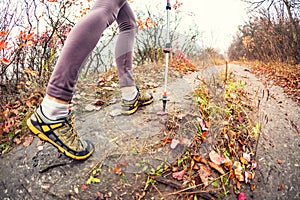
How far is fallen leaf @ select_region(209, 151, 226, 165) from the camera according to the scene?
1.40m

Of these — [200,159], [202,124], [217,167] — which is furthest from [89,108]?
[217,167]

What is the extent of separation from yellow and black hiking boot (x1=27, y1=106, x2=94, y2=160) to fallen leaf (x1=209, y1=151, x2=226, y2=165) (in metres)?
0.83

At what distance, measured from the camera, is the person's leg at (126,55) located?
1.57 m

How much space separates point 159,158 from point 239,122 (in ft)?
3.01

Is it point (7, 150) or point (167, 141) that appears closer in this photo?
Answer: point (167, 141)

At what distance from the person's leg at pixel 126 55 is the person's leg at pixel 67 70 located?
0.38 meters

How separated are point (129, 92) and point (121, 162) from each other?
2.12 ft

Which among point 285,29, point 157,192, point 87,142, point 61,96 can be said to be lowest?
point 157,192

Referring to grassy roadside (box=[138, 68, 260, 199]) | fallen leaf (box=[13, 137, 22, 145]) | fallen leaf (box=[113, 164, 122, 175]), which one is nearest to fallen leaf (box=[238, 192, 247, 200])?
grassy roadside (box=[138, 68, 260, 199])

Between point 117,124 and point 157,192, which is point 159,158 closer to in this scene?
point 157,192

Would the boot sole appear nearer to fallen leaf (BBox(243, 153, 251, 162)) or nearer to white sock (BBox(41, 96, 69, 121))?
white sock (BBox(41, 96, 69, 121))

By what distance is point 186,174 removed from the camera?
4.38 feet

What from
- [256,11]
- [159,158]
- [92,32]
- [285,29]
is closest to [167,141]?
[159,158]

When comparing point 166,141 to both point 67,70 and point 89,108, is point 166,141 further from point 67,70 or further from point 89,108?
point 89,108
